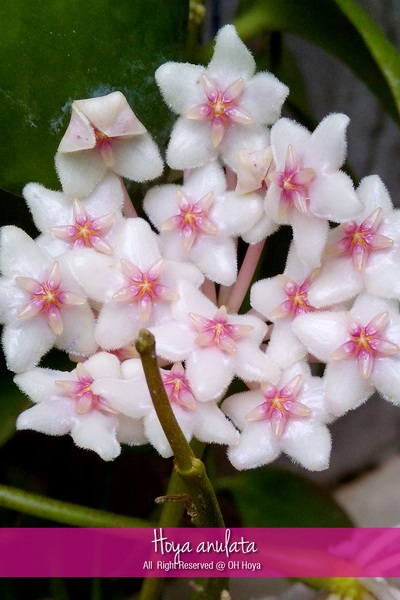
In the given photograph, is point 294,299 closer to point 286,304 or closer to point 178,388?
point 286,304

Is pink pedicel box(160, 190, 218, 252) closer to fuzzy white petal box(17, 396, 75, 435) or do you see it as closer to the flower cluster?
the flower cluster

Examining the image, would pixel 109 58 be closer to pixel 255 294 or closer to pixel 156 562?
pixel 255 294

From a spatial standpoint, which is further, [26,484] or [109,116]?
[26,484]

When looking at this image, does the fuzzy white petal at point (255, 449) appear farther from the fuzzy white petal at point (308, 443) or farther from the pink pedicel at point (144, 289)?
the pink pedicel at point (144, 289)

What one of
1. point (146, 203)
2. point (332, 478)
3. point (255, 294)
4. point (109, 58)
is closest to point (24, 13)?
point (109, 58)

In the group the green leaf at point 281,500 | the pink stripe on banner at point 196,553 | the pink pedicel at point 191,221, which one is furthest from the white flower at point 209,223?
the green leaf at point 281,500

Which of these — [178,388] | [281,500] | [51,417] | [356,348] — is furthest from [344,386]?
[281,500]
